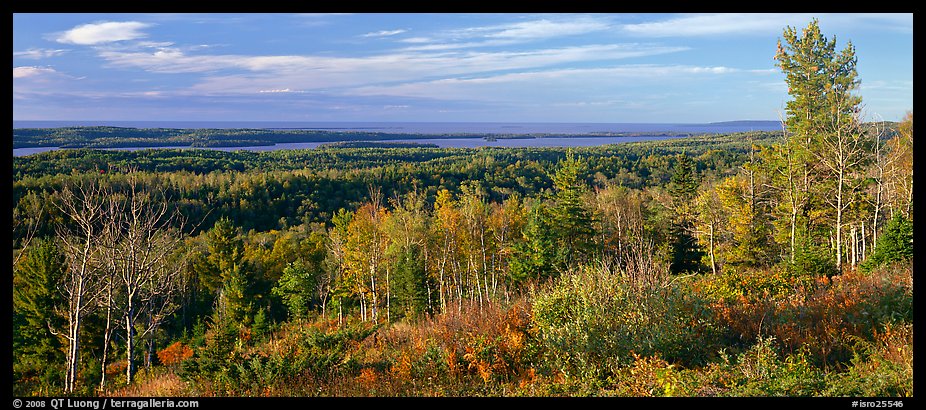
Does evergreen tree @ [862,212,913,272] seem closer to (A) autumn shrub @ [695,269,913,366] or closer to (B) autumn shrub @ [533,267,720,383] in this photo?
(A) autumn shrub @ [695,269,913,366]

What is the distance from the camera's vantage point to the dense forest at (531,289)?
9289 mm

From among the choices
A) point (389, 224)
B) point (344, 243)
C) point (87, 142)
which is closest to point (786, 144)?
point (389, 224)

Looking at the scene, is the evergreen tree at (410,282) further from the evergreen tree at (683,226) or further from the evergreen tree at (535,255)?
the evergreen tree at (683,226)

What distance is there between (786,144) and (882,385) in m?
25.7

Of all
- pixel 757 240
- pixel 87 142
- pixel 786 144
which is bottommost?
pixel 757 240

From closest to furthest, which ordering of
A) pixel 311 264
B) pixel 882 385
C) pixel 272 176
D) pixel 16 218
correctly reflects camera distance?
pixel 882 385 → pixel 311 264 → pixel 16 218 → pixel 272 176

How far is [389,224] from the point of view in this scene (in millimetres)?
34062

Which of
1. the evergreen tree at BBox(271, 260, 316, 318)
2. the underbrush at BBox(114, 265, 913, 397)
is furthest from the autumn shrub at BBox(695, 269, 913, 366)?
the evergreen tree at BBox(271, 260, 316, 318)

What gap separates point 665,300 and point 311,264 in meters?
39.5

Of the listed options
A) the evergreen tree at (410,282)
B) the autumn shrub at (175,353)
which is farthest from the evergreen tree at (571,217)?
the autumn shrub at (175,353)

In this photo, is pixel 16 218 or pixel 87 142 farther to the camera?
pixel 87 142

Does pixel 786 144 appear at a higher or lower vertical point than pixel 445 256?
higher
